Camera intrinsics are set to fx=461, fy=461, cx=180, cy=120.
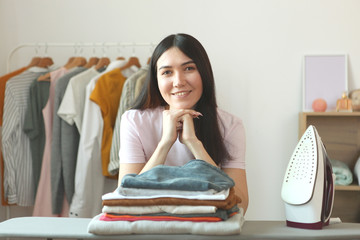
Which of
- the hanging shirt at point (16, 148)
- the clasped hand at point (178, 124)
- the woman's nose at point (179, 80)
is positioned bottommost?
the hanging shirt at point (16, 148)

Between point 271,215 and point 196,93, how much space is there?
172cm

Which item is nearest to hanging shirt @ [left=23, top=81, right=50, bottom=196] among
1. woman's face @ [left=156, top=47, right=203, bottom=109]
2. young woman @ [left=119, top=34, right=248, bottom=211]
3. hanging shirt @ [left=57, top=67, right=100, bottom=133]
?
hanging shirt @ [left=57, top=67, right=100, bottom=133]

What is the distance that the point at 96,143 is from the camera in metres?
2.58

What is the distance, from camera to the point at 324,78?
299 cm

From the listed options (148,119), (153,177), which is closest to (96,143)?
(148,119)

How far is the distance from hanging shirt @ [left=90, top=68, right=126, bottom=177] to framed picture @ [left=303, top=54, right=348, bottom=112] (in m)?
1.21

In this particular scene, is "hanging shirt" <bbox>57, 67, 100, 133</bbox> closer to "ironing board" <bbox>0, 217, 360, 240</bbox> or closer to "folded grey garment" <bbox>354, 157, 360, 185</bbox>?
"ironing board" <bbox>0, 217, 360, 240</bbox>

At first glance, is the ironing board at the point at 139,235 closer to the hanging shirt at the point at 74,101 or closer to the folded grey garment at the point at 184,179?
the folded grey garment at the point at 184,179

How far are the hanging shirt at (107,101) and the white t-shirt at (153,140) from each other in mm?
963

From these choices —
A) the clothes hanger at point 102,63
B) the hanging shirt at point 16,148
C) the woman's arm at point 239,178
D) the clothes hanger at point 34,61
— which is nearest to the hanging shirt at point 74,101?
the clothes hanger at point 102,63

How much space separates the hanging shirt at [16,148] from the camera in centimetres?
264

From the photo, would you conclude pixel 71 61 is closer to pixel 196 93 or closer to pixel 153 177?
pixel 196 93

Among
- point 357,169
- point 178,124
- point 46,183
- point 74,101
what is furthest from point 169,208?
point 357,169

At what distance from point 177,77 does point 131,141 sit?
270 millimetres
